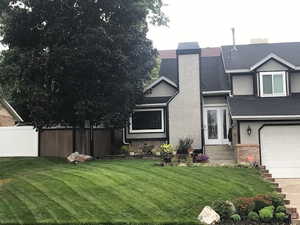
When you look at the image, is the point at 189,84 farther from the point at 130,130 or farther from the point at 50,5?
the point at 50,5

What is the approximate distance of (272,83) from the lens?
71.3 feet

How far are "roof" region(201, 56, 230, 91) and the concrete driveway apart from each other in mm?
7083

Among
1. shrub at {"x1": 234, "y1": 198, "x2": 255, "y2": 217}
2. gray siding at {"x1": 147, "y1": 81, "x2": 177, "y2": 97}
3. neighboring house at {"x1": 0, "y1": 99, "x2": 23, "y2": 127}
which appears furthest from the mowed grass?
neighboring house at {"x1": 0, "y1": 99, "x2": 23, "y2": 127}

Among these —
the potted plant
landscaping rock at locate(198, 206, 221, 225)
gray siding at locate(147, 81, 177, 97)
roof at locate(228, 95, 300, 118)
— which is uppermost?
gray siding at locate(147, 81, 177, 97)

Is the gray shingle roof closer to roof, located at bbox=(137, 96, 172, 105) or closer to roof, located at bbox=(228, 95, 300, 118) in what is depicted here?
roof, located at bbox=(137, 96, 172, 105)

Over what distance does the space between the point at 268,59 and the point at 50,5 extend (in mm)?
12498

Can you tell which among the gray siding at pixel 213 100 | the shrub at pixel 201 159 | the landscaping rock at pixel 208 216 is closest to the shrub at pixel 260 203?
the landscaping rock at pixel 208 216

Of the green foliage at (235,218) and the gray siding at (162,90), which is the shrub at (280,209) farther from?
the gray siding at (162,90)

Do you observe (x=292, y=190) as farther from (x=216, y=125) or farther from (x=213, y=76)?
(x=213, y=76)

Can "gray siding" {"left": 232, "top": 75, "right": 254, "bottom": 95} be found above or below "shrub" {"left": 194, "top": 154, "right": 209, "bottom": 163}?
above

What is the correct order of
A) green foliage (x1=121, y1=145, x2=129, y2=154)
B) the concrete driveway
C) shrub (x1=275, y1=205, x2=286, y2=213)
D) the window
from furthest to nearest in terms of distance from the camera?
the window < green foliage (x1=121, y1=145, x2=129, y2=154) < the concrete driveway < shrub (x1=275, y1=205, x2=286, y2=213)

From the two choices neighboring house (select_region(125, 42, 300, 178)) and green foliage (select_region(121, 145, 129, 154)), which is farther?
green foliage (select_region(121, 145, 129, 154))

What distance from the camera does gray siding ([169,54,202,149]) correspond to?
2138 centimetres

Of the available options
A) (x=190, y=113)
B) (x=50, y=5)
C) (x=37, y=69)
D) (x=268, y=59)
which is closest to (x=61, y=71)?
(x=37, y=69)
